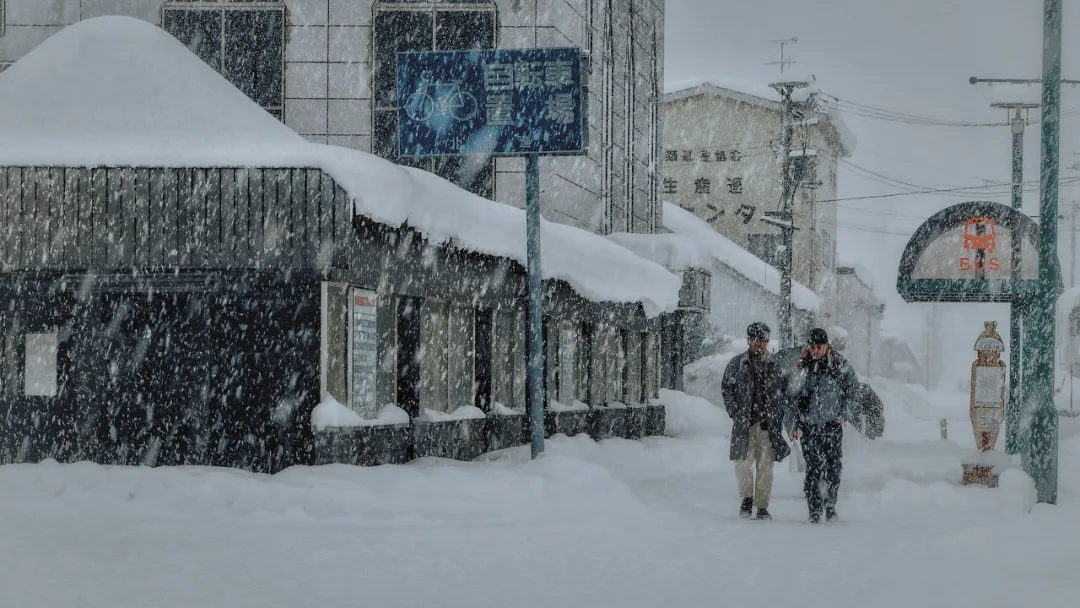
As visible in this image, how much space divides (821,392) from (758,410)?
0.66 metres

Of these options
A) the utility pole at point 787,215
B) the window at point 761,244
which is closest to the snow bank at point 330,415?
the utility pole at point 787,215

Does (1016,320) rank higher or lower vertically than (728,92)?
lower

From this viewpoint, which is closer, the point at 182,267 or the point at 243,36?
the point at 182,267

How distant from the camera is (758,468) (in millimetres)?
13047

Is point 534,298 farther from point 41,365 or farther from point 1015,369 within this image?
point 1015,369

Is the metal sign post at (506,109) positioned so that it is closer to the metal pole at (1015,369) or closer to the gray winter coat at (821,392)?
the gray winter coat at (821,392)

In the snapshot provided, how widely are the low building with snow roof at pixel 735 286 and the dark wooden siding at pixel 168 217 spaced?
34.6 meters

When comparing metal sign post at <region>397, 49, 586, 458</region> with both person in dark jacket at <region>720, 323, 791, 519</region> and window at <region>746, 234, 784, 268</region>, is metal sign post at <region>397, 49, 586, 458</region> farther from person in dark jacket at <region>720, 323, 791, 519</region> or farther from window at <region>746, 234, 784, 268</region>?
window at <region>746, 234, 784, 268</region>

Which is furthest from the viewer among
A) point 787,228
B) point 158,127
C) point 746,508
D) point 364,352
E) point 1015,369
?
point 787,228

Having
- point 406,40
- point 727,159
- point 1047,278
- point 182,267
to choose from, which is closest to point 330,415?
point 182,267

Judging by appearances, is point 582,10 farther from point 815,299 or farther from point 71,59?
point 815,299

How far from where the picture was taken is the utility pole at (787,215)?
3416 centimetres

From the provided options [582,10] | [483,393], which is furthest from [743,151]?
[483,393]

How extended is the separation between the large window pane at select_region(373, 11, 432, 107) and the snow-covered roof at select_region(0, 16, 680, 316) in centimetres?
724
